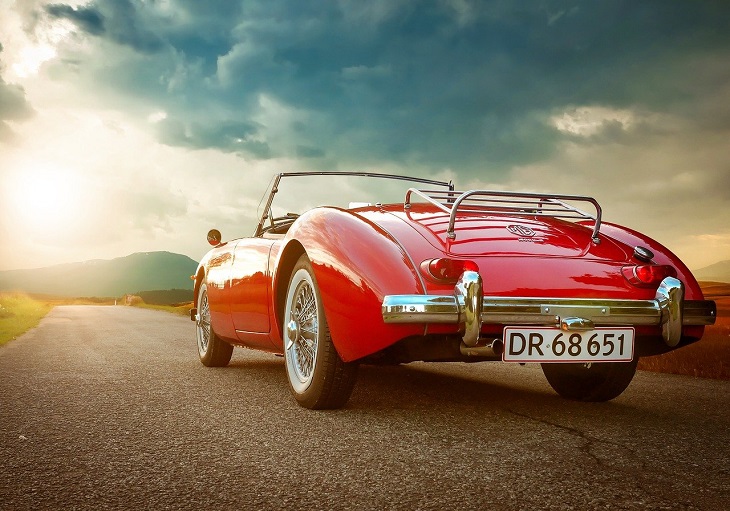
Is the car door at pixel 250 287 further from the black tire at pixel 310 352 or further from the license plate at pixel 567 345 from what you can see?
Answer: the license plate at pixel 567 345

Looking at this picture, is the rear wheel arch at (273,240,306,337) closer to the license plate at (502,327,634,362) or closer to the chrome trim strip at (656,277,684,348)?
the license plate at (502,327,634,362)

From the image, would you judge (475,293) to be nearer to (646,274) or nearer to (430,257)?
(430,257)

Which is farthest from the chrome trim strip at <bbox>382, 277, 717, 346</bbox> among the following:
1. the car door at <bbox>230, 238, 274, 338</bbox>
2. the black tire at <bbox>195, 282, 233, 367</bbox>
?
the black tire at <bbox>195, 282, 233, 367</bbox>

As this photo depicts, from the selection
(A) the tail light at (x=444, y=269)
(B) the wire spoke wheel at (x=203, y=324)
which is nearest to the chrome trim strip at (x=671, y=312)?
(A) the tail light at (x=444, y=269)

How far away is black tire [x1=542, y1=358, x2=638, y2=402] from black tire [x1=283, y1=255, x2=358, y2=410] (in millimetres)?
1448

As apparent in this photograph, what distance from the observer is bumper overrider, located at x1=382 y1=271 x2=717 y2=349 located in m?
3.01

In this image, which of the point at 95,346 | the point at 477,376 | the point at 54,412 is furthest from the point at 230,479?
the point at 95,346

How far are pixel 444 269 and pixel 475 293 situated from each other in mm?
184

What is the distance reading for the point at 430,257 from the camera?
3.22 metres

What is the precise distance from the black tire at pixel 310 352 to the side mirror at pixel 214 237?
2.40m

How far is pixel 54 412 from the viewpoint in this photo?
375cm

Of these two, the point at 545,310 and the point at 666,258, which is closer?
the point at 545,310

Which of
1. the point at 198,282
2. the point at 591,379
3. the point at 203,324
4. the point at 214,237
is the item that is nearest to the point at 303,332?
the point at 591,379

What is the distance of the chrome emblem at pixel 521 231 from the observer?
363 cm
